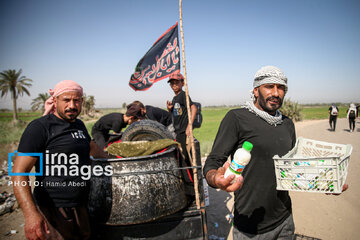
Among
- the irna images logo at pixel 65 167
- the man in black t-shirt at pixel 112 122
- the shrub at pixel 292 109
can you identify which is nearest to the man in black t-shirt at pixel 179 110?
the man in black t-shirt at pixel 112 122

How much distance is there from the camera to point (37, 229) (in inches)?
67.4

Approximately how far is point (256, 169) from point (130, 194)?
1.35m

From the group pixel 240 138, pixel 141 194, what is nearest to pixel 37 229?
pixel 141 194

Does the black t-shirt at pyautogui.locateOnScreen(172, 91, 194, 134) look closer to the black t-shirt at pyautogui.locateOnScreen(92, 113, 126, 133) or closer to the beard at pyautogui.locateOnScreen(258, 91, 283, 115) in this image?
the black t-shirt at pyautogui.locateOnScreen(92, 113, 126, 133)

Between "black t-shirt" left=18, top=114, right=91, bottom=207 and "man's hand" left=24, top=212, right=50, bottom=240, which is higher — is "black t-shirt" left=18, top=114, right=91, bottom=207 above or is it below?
above

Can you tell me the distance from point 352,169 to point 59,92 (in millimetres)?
8394

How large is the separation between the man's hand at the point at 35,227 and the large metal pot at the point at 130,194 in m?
0.50

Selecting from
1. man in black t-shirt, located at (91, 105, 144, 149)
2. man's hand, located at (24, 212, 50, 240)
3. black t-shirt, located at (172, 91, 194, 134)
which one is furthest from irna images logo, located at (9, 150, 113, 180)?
black t-shirt, located at (172, 91, 194, 134)

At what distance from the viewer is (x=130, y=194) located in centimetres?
216

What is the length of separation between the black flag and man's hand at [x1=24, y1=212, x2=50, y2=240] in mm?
2519

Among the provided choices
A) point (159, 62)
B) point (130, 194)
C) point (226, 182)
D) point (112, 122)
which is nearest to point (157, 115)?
point (112, 122)

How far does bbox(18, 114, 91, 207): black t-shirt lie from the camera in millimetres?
1981

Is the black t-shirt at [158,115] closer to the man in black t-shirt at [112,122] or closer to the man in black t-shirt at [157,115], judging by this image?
the man in black t-shirt at [157,115]

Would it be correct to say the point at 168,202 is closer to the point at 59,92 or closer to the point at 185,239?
the point at 185,239
